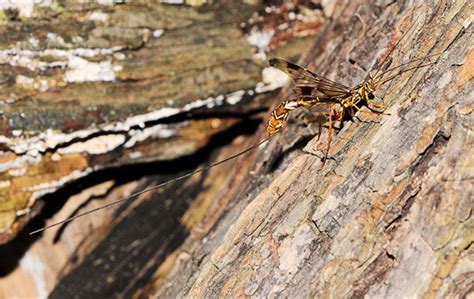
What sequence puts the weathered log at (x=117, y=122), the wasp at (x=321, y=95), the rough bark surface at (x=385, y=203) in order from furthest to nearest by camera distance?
the weathered log at (x=117, y=122), the wasp at (x=321, y=95), the rough bark surface at (x=385, y=203)

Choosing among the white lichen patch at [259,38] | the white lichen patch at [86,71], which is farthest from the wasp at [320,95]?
the white lichen patch at [86,71]

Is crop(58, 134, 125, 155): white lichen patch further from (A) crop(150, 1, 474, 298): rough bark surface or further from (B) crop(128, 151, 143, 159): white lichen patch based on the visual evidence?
(A) crop(150, 1, 474, 298): rough bark surface

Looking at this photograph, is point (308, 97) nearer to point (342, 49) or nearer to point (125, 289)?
point (342, 49)

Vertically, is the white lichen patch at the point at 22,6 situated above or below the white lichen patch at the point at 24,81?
above

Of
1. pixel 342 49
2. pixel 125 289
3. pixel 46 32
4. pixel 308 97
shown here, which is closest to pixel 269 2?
pixel 342 49

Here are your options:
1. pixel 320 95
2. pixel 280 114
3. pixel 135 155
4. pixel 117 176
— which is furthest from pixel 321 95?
pixel 117 176

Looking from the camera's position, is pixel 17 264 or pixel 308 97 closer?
pixel 308 97

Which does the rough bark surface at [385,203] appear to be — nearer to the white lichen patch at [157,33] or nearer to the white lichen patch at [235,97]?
the white lichen patch at [235,97]
